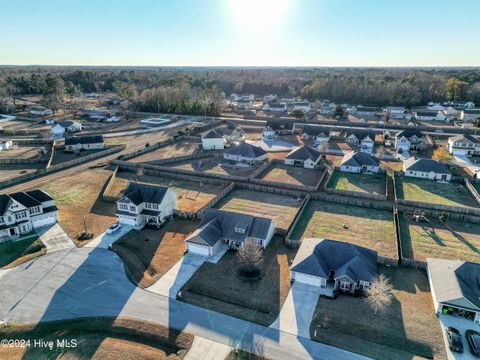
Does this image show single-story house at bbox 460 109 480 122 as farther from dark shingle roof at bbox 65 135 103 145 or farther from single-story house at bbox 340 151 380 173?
dark shingle roof at bbox 65 135 103 145

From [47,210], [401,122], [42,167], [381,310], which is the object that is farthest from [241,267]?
[401,122]

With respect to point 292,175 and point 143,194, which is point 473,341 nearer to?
point 143,194

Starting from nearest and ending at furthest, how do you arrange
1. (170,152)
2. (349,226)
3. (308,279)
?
(308,279) → (349,226) → (170,152)

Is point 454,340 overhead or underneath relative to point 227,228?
underneath

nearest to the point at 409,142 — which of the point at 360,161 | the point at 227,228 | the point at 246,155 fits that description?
the point at 360,161

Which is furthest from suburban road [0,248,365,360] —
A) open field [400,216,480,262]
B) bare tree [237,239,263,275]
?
open field [400,216,480,262]
